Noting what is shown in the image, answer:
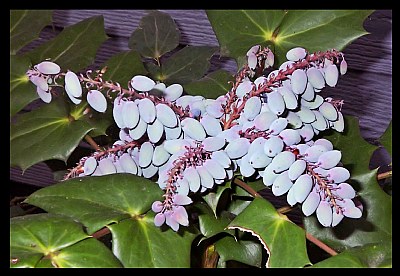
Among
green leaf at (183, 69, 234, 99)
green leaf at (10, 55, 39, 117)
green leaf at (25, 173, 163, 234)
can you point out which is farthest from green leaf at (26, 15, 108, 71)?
green leaf at (25, 173, 163, 234)

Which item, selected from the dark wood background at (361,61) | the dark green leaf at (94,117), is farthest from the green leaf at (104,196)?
the dark wood background at (361,61)

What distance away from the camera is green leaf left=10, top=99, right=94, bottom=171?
0.56 m

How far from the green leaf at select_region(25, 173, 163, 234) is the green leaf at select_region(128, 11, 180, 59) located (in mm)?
273

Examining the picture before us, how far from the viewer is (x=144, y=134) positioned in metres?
0.47

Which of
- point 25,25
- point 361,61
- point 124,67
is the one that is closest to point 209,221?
point 124,67

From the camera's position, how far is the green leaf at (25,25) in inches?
28.5

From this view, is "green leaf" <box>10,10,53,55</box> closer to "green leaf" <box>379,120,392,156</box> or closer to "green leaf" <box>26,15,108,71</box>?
"green leaf" <box>26,15,108,71</box>

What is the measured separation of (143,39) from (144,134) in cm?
26

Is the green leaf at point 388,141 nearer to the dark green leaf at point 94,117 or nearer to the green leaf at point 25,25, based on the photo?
the dark green leaf at point 94,117

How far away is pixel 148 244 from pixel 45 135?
21 cm

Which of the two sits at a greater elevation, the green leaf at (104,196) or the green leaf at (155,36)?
the green leaf at (104,196)

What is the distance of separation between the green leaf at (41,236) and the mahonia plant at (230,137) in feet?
0.19

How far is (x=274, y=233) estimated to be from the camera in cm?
44
